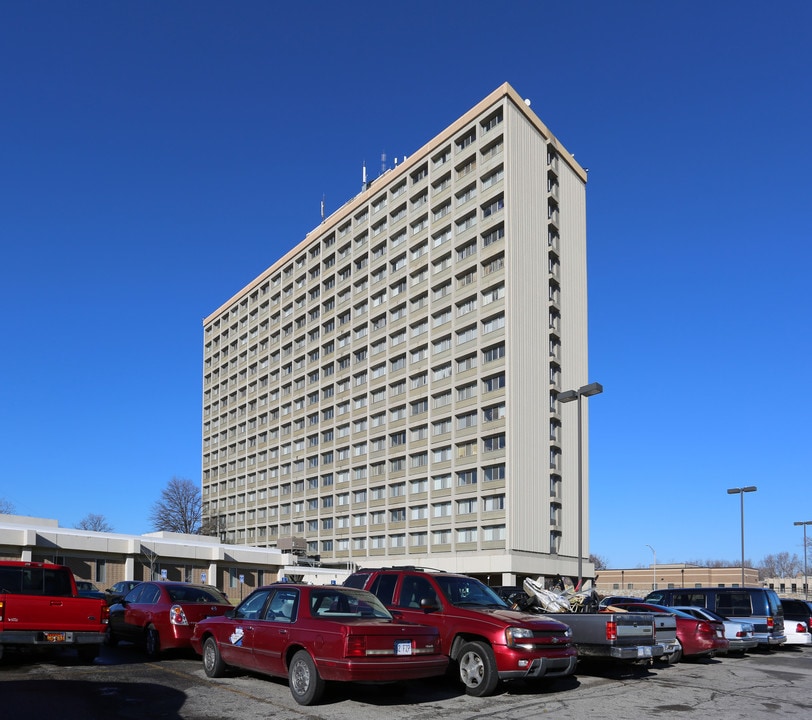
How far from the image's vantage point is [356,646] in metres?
10.5

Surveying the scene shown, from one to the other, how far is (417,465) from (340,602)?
198 ft

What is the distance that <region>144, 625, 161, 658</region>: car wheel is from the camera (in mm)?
15617

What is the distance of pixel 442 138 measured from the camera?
7169 cm

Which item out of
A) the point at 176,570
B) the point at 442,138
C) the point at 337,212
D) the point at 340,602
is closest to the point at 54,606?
the point at 340,602

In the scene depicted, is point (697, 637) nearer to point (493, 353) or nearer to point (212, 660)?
point (212, 660)

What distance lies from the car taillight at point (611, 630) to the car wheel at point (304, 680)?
5.38 metres

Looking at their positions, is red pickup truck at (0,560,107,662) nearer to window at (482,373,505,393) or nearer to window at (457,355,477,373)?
window at (482,373,505,393)

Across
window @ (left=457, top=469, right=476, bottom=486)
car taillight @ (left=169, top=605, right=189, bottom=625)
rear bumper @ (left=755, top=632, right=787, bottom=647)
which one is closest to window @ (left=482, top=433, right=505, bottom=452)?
window @ (left=457, top=469, right=476, bottom=486)

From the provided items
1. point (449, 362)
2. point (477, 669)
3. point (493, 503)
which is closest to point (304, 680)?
point (477, 669)

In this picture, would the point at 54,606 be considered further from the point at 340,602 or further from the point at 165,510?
the point at 165,510

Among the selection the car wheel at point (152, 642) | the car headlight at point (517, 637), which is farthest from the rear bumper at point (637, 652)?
the car wheel at point (152, 642)

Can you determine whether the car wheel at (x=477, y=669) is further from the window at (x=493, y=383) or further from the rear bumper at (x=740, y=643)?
the window at (x=493, y=383)

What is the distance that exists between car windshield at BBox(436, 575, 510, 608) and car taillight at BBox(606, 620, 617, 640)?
5.94ft

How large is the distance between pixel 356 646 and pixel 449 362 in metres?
58.8
